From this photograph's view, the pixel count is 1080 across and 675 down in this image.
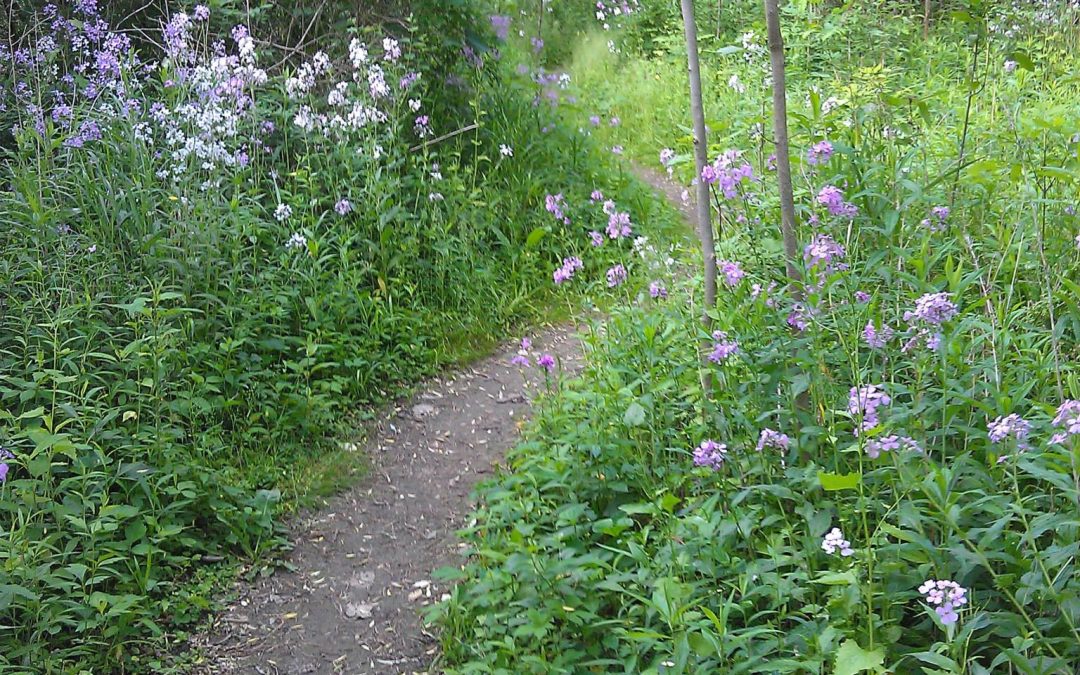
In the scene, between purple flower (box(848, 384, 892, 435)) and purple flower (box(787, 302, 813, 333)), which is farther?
purple flower (box(787, 302, 813, 333))

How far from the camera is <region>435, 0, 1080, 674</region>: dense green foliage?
256 centimetres

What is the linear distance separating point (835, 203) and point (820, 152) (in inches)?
16.6

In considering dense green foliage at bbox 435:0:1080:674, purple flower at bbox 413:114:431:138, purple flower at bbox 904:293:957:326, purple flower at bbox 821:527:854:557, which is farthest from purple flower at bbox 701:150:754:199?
purple flower at bbox 413:114:431:138

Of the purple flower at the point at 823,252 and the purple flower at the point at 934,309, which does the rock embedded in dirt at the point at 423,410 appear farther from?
the purple flower at the point at 934,309

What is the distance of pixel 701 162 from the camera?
149 inches

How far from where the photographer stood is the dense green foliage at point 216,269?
12.1 feet

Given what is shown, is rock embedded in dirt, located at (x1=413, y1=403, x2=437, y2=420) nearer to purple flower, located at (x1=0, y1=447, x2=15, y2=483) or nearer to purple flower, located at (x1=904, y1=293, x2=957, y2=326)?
purple flower, located at (x1=0, y1=447, x2=15, y2=483)

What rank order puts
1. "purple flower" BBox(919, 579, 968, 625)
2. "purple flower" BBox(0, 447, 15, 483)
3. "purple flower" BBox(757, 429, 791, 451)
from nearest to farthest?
"purple flower" BBox(919, 579, 968, 625)
"purple flower" BBox(757, 429, 791, 451)
"purple flower" BBox(0, 447, 15, 483)

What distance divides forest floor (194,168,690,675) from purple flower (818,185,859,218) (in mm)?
1550

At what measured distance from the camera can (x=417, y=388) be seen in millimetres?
5289

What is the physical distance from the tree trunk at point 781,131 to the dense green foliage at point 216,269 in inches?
93.0

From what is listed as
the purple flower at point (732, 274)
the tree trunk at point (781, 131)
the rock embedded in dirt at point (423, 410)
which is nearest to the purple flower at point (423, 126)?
the rock embedded in dirt at point (423, 410)

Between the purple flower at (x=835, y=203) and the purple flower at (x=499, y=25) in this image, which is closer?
the purple flower at (x=835, y=203)

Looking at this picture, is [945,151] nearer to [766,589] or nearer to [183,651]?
[766,589]
